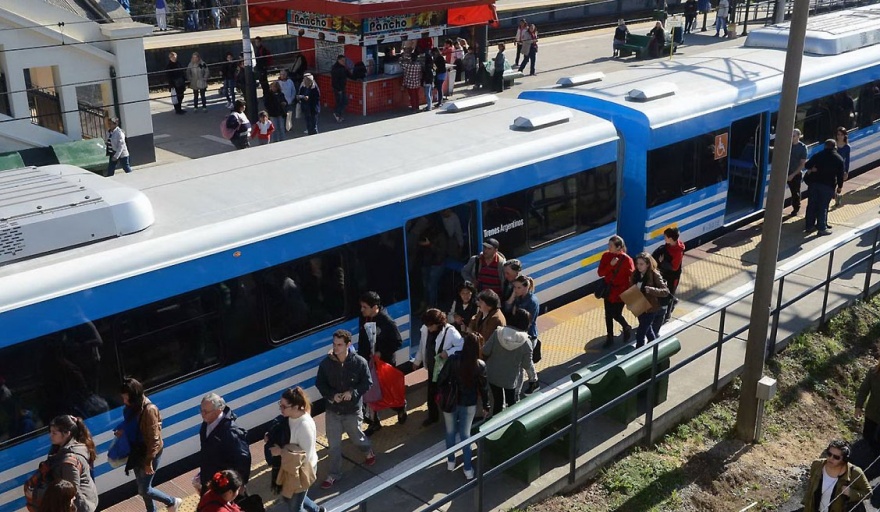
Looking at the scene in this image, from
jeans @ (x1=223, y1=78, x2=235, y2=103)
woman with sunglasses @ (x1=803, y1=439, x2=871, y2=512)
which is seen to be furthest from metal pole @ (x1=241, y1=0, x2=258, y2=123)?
woman with sunglasses @ (x1=803, y1=439, x2=871, y2=512)

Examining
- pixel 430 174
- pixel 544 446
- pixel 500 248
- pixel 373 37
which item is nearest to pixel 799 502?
pixel 544 446

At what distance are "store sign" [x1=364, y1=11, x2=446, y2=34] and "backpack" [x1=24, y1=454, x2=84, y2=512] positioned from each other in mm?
18336

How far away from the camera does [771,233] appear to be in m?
9.49

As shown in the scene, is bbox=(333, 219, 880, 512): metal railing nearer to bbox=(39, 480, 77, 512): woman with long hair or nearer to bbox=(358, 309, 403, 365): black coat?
bbox=(358, 309, 403, 365): black coat

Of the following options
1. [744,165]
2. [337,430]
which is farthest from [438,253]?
[744,165]

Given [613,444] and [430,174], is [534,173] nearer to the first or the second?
[430,174]

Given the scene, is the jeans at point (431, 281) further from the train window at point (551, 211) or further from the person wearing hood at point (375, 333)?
the person wearing hood at point (375, 333)

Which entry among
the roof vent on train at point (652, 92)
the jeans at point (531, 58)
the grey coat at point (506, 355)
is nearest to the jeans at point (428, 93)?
the jeans at point (531, 58)

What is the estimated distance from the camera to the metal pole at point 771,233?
9023mm

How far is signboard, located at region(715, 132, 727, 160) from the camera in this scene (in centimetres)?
1430

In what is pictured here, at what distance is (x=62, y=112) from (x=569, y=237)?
11.9 m

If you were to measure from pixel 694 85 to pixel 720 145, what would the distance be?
1.01 m

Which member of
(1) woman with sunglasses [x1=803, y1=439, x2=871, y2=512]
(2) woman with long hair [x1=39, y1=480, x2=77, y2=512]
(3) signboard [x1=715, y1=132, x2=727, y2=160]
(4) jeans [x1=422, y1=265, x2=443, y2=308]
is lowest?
(1) woman with sunglasses [x1=803, y1=439, x2=871, y2=512]

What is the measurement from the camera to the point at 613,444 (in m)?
9.52
